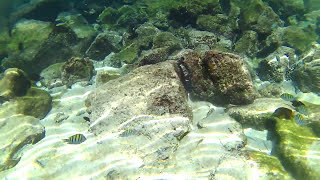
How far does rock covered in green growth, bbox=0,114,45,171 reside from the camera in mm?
4441

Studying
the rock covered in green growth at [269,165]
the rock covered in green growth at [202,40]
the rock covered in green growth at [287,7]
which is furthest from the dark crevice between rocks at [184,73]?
the rock covered in green growth at [287,7]

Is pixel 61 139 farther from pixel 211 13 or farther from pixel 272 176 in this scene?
pixel 211 13

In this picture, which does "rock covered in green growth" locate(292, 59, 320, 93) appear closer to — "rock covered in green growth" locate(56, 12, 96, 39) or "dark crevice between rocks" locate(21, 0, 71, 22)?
"rock covered in green growth" locate(56, 12, 96, 39)

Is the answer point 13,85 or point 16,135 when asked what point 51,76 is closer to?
point 13,85

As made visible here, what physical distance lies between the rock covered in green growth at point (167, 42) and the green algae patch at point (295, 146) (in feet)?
11.5

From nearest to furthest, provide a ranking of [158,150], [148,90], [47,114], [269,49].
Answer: [158,150] → [148,90] → [47,114] → [269,49]

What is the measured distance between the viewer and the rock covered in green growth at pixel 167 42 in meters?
6.66

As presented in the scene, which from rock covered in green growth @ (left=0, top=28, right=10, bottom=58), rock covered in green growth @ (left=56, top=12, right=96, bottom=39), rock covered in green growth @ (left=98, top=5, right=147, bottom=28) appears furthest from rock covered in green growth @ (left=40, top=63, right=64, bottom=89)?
rock covered in green growth @ (left=98, top=5, right=147, bottom=28)

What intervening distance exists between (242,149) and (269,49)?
436cm

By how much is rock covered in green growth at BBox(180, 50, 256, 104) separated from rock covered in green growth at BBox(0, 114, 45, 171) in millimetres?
3745

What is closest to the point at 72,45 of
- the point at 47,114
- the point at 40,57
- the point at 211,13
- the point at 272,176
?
the point at 40,57

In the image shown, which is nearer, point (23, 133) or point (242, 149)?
point (242, 149)

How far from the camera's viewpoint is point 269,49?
23.1ft

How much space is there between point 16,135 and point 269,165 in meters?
5.15
